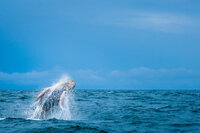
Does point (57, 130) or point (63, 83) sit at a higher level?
point (63, 83)

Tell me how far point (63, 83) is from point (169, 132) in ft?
Result: 19.7

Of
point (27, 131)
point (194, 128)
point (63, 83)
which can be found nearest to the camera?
point (27, 131)

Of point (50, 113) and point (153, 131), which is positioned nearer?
point (153, 131)

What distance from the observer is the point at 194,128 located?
10.3 meters

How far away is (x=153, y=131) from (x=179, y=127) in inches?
63.4

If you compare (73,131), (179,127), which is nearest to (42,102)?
(73,131)

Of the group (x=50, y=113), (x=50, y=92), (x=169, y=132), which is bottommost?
(x=169, y=132)

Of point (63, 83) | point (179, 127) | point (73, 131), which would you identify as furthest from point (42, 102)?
point (179, 127)

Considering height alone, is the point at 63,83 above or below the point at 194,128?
above

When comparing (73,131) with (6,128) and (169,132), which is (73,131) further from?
(169,132)

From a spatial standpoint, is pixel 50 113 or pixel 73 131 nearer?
pixel 73 131

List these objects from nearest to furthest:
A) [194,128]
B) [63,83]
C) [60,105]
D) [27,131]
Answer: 1. [27,131]
2. [194,128]
3. [60,105]
4. [63,83]

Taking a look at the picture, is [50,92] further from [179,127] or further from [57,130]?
[179,127]

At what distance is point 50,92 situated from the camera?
487 inches
